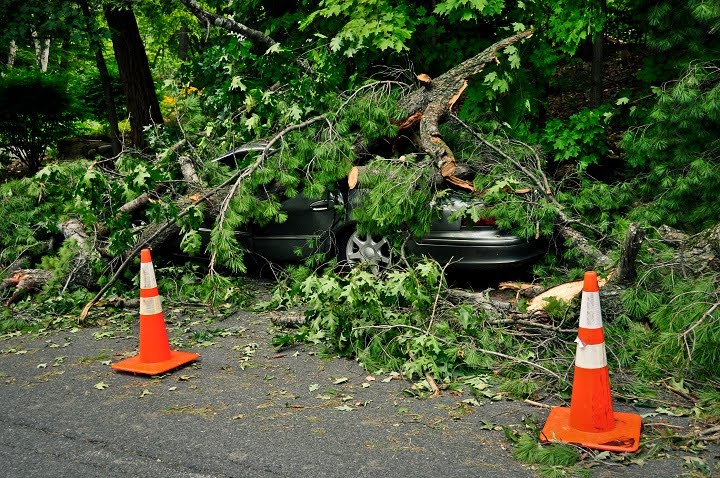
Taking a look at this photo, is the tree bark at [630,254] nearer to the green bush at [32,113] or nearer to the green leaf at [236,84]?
the green leaf at [236,84]

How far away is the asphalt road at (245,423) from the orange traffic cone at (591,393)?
267mm

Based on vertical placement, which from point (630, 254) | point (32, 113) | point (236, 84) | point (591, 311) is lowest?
point (591, 311)

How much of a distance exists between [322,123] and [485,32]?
3.91 metres

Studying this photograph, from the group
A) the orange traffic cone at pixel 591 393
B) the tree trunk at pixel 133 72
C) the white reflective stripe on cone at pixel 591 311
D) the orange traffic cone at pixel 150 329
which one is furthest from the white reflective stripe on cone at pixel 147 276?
the tree trunk at pixel 133 72

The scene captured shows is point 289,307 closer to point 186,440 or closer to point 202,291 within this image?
point 202,291

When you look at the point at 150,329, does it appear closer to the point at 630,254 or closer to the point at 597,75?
the point at 630,254

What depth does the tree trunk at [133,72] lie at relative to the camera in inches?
527

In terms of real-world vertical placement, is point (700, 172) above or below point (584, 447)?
above

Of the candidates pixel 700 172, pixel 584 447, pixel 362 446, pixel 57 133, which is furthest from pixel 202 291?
pixel 57 133

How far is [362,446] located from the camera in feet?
13.9

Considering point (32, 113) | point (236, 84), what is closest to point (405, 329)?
point (236, 84)

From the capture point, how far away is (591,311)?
4129 mm

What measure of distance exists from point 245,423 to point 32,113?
43.2 ft

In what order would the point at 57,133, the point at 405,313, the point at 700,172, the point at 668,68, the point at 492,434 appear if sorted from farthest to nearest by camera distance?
the point at 57,133
the point at 668,68
the point at 700,172
the point at 405,313
the point at 492,434
